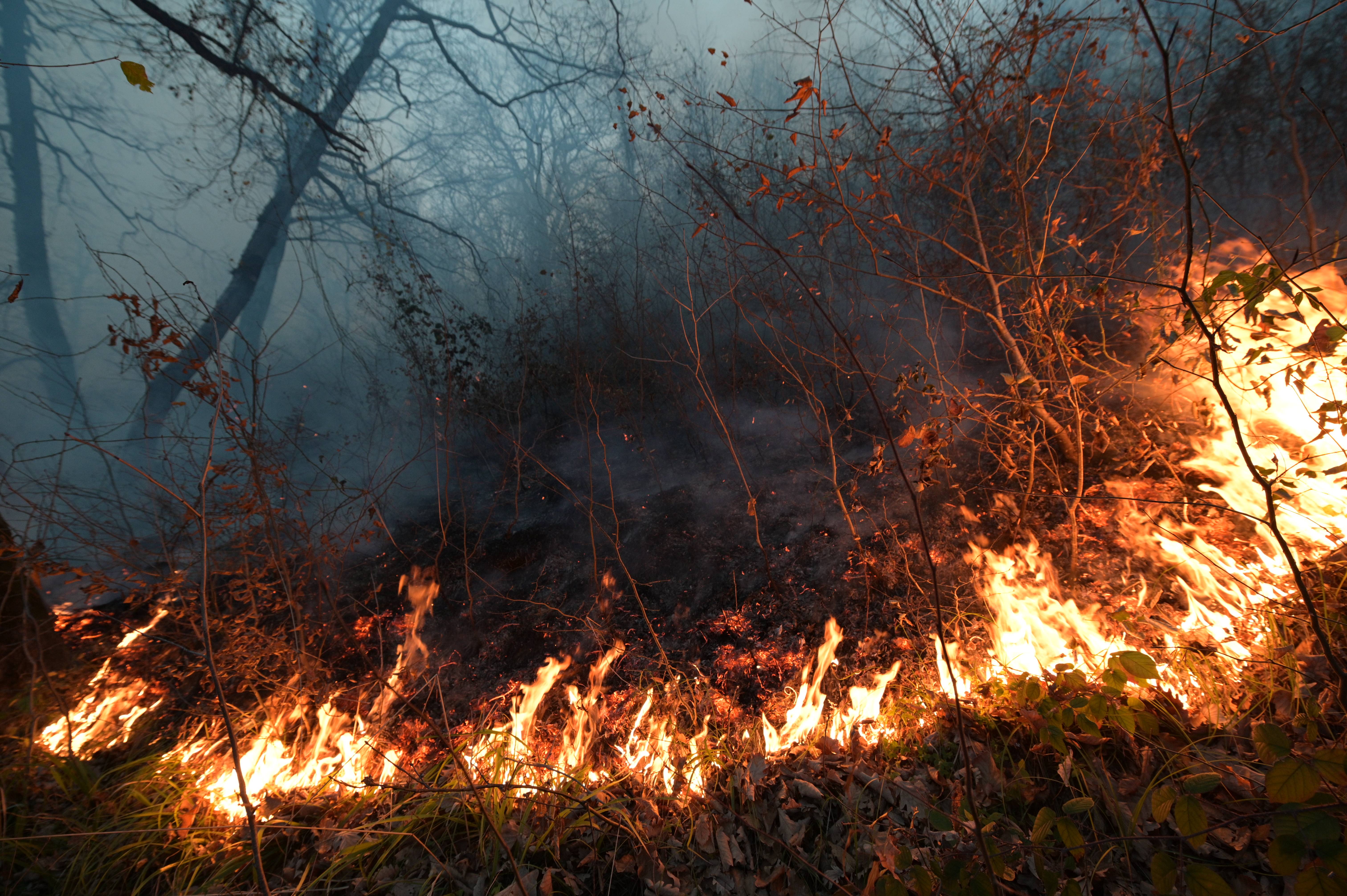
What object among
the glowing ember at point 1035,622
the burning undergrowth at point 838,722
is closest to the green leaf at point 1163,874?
the burning undergrowth at point 838,722

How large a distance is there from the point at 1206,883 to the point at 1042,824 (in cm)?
30

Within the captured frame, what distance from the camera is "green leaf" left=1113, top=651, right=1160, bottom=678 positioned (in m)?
1.52

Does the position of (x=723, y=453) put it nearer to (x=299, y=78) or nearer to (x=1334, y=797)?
(x=1334, y=797)

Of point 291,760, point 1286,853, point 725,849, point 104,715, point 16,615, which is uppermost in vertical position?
point 16,615

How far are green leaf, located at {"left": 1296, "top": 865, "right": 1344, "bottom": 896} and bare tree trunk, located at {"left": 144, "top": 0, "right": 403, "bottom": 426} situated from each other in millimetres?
9242

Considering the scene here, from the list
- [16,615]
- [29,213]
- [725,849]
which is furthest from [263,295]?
[725,849]

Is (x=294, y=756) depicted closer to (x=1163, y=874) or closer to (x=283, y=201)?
(x=1163, y=874)

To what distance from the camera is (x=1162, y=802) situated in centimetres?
125

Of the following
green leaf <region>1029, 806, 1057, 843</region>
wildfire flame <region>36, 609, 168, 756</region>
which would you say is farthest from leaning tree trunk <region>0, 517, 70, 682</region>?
green leaf <region>1029, 806, 1057, 843</region>

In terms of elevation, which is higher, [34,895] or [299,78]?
[299,78]

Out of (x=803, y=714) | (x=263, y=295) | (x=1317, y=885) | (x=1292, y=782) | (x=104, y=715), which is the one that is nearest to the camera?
(x=1317, y=885)

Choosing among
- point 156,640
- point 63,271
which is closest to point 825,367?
point 156,640

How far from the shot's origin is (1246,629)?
1996mm

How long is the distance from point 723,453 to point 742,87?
4.85 meters
